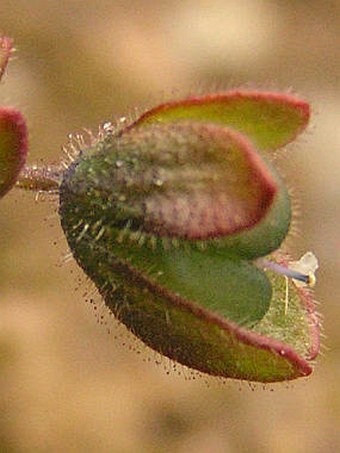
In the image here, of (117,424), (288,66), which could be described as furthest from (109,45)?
(117,424)

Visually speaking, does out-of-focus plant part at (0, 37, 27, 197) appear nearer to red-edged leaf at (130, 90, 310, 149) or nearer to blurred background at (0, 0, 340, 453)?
red-edged leaf at (130, 90, 310, 149)

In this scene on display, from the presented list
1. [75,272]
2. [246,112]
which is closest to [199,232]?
[246,112]

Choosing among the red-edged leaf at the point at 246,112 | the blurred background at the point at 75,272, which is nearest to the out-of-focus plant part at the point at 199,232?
the red-edged leaf at the point at 246,112

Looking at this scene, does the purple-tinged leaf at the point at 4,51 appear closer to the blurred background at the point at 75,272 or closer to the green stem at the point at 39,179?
the green stem at the point at 39,179

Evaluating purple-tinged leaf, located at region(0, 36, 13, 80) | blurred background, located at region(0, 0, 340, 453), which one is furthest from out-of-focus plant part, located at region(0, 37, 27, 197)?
blurred background, located at region(0, 0, 340, 453)

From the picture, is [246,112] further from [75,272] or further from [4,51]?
[75,272]

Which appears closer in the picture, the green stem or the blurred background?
the green stem

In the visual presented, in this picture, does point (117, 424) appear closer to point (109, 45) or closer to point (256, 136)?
point (109, 45)
